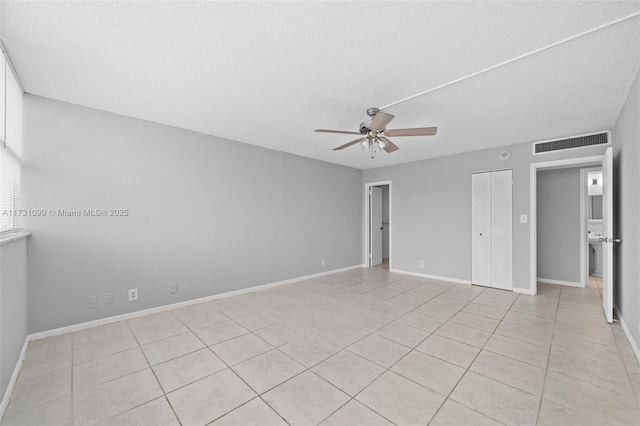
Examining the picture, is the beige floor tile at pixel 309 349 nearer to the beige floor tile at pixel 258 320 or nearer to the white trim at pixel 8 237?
the beige floor tile at pixel 258 320

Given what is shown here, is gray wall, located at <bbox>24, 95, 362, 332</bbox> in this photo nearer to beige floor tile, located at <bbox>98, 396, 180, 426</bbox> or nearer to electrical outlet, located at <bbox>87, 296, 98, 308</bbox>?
electrical outlet, located at <bbox>87, 296, 98, 308</bbox>

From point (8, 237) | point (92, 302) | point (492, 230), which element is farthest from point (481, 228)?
point (8, 237)

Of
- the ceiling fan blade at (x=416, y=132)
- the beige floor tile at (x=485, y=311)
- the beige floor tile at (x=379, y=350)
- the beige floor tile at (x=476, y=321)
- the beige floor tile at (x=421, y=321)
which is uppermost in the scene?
the ceiling fan blade at (x=416, y=132)

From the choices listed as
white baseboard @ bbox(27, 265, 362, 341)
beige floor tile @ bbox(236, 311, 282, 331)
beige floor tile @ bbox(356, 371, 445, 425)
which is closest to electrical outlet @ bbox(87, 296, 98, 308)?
white baseboard @ bbox(27, 265, 362, 341)

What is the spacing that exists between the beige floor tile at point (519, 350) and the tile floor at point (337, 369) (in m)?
0.02

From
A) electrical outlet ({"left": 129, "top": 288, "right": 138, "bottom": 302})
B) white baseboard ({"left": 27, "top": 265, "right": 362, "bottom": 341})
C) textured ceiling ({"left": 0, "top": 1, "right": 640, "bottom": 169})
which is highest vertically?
textured ceiling ({"left": 0, "top": 1, "right": 640, "bottom": 169})

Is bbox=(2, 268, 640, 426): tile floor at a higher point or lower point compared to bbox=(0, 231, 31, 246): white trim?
lower

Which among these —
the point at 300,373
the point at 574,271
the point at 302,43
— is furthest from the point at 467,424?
the point at 574,271

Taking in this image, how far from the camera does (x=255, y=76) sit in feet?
7.85

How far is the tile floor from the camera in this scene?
174 centimetres

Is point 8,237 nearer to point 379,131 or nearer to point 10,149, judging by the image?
point 10,149

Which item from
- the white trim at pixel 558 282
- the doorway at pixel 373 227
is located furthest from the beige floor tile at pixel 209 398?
the white trim at pixel 558 282

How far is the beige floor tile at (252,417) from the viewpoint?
1646mm

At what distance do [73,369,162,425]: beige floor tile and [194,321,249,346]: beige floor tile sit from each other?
0.66 metres
